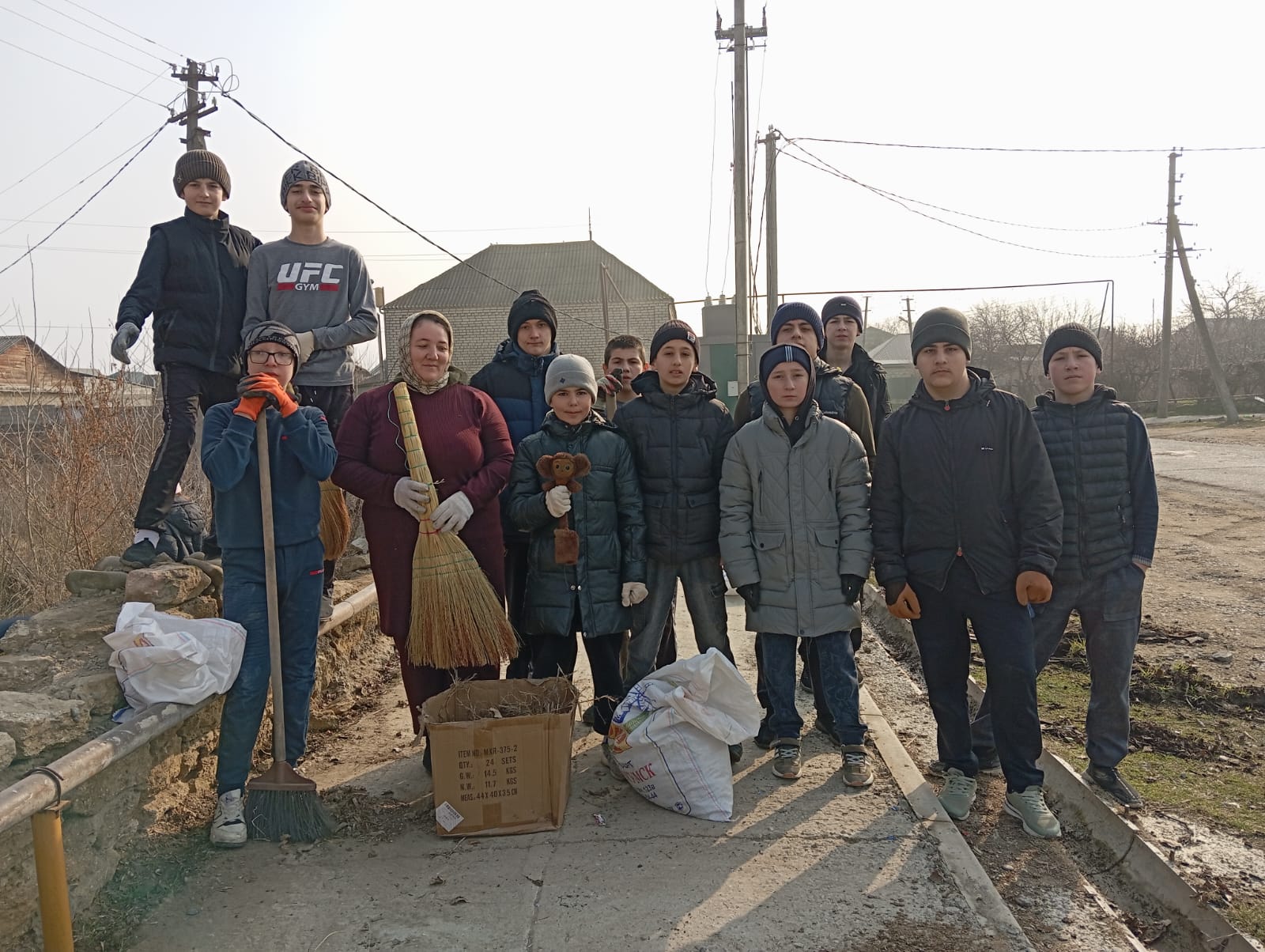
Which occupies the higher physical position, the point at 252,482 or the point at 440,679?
the point at 252,482

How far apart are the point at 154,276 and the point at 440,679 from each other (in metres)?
2.22

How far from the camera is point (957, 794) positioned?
3.67 m

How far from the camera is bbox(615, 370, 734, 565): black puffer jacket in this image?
400cm

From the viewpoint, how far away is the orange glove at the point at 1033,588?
340cm

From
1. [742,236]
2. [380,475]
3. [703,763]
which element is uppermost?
[742,236]

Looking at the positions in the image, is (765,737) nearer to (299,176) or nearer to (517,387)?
(517,387)

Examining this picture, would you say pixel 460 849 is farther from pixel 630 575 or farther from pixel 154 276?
pixel 154 276

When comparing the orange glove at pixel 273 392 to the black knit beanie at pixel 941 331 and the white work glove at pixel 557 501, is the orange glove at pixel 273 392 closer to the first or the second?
the white work glove at pixel 557 501

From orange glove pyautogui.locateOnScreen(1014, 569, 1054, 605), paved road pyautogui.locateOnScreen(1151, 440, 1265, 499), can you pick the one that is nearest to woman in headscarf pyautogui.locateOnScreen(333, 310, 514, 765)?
orange glove pyautogui.locateOnScreen(1014, 569, 1054, 605)

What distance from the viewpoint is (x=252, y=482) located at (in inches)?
136

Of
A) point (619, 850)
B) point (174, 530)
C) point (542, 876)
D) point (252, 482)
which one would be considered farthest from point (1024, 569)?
point (174, 530)

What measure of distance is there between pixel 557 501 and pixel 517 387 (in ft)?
3.04

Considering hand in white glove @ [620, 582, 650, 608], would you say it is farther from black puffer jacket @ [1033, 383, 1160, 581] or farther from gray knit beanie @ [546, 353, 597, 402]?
black puffer jacket @ [1033, 383, 1160, 581]

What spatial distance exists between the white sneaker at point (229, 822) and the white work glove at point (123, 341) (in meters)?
1.83
